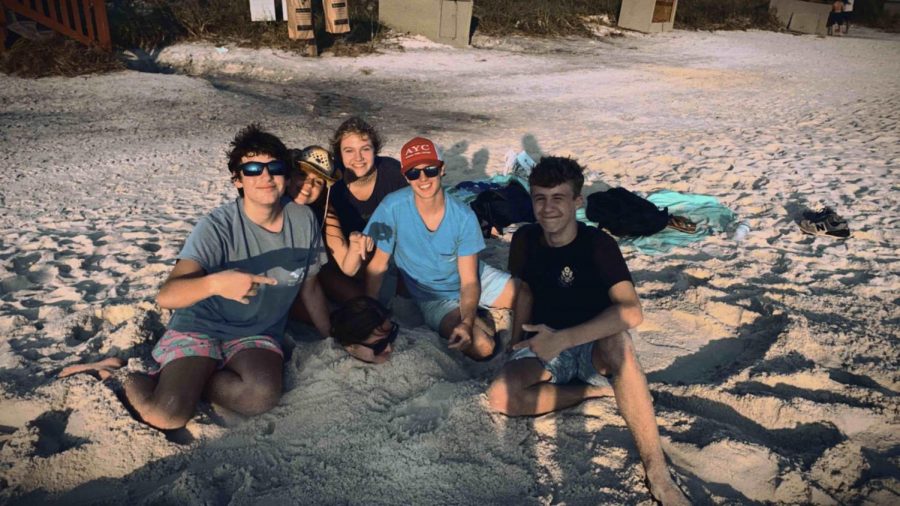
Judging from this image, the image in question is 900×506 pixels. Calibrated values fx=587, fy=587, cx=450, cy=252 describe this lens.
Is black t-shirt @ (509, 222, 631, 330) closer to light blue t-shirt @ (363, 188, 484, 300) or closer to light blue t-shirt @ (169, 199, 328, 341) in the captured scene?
light blue t-shirt @ (363, 188, 484, 300)

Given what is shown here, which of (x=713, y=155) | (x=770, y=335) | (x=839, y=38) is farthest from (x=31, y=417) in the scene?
(x=839, y=38)

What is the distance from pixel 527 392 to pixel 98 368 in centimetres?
236

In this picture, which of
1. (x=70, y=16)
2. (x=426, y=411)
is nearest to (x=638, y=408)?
(x=426, y=411)

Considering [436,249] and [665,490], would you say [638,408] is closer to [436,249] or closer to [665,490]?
[665,490]

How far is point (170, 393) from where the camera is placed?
291cm

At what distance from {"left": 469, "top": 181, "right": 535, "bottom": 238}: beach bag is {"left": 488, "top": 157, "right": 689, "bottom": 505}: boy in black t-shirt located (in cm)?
210

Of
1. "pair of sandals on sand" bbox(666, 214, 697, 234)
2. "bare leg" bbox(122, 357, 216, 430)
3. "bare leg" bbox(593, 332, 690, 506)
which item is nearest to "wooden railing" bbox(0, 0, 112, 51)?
"bare leg" bbox(122, 357, 216, 430)

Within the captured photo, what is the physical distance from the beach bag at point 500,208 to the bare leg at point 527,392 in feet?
7.80

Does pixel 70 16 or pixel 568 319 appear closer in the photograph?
pixel 568 319

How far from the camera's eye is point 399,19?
50.3ft

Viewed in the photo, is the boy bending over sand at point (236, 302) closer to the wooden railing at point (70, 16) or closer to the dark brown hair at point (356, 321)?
the dark brown hair at point (356, 321)

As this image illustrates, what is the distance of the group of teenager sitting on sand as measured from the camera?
2.81 metres

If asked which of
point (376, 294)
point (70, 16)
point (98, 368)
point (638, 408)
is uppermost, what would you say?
point (70, 16)

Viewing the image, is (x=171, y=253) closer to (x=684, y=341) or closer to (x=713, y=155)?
Answer: (x=684, y=341)
